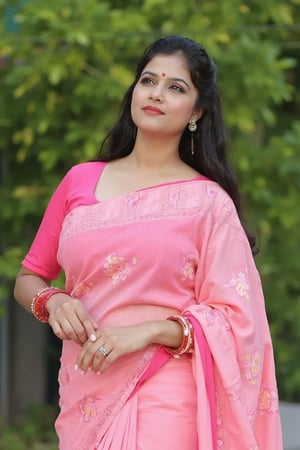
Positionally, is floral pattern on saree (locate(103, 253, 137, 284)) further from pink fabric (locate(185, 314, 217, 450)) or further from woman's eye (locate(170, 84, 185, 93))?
woman's eye (locate(170, 84, 185, 93))

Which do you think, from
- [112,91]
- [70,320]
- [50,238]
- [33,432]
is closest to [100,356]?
[70,320]

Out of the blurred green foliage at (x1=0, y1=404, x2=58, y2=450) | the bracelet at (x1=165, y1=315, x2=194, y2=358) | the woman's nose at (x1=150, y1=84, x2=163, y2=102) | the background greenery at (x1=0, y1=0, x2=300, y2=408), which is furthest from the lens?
the blurred green foliage at (x1=0, y1=404, x2=58, y2=450)

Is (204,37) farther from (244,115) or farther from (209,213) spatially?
(209,213)

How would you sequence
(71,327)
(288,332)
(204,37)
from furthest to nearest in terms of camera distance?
(288,332), (204,37), (71,327)

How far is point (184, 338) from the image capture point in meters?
2.67

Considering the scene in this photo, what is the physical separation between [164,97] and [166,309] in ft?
1.85

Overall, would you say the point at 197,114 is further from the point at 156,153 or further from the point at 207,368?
the point at 207,368

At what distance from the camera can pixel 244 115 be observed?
16.9 ft

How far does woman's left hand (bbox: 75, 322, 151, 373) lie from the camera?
8.40ft

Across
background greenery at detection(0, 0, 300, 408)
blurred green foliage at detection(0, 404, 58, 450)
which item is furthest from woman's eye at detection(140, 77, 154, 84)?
blurred green foliage at detection(0, 404, 58, 450)

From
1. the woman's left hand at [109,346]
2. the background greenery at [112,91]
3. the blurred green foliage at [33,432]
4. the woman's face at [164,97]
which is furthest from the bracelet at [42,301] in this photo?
the blurred green foliage at [33,432]

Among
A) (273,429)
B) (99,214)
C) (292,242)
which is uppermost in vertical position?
(99,214)

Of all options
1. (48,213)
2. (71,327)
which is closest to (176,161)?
(48,213)

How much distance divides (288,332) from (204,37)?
6.65 feet
